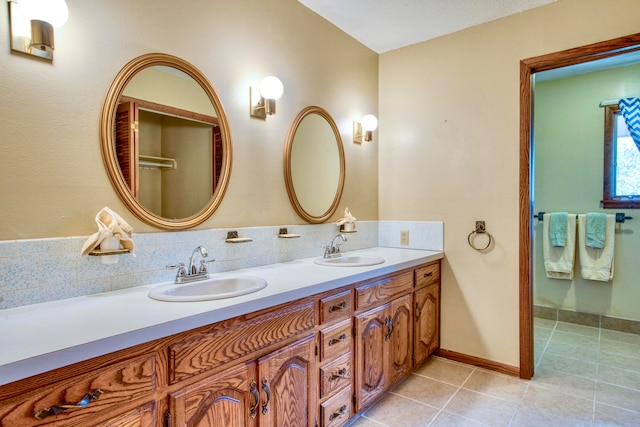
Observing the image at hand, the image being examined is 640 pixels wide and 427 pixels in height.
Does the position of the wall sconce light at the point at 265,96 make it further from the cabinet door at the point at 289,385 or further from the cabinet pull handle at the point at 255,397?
the cabinet pull handle at the point at 255,397

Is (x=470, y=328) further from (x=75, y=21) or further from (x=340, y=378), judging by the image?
(x=75, y=21)

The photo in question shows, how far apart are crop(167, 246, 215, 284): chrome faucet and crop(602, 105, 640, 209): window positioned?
3.55 meters

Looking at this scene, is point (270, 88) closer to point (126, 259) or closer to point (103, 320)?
point (126, 259)

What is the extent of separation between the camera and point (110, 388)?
918 mm

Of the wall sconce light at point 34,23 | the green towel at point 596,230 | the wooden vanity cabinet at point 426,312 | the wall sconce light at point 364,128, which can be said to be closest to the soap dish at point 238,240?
the wall sconce light at point 34,23

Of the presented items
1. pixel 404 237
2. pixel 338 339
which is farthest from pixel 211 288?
pixel 404 237

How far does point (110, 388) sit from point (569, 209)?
3.92 metres

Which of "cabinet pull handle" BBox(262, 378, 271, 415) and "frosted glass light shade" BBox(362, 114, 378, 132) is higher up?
"frosted glass light shade" BBox(362, 114, 378, 132)

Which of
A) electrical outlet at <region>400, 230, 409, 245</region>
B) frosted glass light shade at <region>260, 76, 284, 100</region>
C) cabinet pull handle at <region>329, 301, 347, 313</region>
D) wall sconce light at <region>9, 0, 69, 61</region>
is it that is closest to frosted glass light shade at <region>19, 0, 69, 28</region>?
wall sconce light at <region>9, 0, 69, 61</region>

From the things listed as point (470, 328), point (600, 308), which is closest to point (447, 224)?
point (470, 328)

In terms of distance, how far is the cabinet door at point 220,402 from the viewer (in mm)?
1075

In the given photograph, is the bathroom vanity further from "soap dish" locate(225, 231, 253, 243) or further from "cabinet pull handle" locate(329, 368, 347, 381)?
"soap dish" locate(225, 231, 253, 243)

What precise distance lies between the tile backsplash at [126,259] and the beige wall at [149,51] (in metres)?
0.06

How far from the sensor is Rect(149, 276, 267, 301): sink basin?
1.31 m
